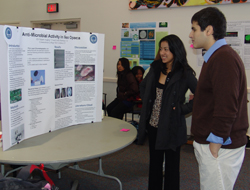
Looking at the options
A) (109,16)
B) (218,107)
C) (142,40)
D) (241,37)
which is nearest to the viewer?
(218,107)

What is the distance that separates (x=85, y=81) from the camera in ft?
6.73

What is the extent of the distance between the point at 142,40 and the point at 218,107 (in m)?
3.85

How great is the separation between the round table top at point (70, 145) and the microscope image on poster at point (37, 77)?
0.37 meters

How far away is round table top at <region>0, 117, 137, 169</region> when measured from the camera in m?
1.43

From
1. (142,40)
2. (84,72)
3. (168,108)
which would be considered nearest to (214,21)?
(168,108)

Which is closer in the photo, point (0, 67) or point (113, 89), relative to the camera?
point (0, 67)

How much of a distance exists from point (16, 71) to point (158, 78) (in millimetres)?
1092

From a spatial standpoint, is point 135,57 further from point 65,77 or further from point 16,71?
point 16,71

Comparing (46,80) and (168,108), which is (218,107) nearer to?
(168,108)

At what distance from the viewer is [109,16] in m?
5.18

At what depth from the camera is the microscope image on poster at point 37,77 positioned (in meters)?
1.69

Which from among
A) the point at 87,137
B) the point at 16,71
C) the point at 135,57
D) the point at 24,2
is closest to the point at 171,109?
the point at 87,137

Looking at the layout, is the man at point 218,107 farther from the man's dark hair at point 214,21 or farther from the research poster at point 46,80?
the research poster at point 46,80

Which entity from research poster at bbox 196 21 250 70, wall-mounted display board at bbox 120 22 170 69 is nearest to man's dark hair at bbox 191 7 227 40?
research poster at bbox 196 21 250 70
